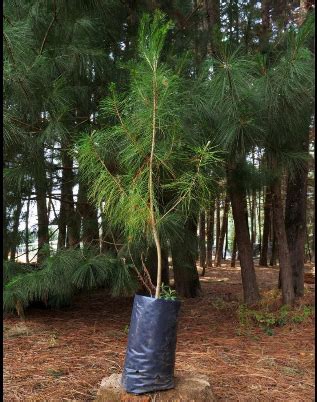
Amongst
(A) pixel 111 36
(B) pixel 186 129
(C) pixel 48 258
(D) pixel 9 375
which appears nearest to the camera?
(D) pixel 9 375

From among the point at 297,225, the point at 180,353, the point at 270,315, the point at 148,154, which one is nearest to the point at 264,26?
the point at 297,225

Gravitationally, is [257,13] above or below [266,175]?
above

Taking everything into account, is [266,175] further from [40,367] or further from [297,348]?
[40,367]

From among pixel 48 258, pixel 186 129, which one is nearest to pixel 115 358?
pixel 48 258

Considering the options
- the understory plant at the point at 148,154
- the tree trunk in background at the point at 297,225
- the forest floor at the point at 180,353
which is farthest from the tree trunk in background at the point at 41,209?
the tree trunk in background at the point at 297,225

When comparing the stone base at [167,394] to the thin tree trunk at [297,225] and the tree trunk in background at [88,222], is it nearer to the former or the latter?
the tree trunk in background at [88,222]

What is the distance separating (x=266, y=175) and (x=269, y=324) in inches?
61.9

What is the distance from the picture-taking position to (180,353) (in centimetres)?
354

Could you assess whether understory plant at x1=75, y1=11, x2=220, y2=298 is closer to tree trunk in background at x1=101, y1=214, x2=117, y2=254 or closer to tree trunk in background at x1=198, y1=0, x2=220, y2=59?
tree trunk in background at x1=101, y1=214, x2=117, y2=254

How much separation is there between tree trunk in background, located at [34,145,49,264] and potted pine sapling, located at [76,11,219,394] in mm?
1552

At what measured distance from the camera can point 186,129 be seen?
3.15 meters

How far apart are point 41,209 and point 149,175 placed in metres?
3.26

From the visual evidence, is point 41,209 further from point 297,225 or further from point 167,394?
point 167,394

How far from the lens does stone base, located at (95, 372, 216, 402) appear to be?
7.72 feet
